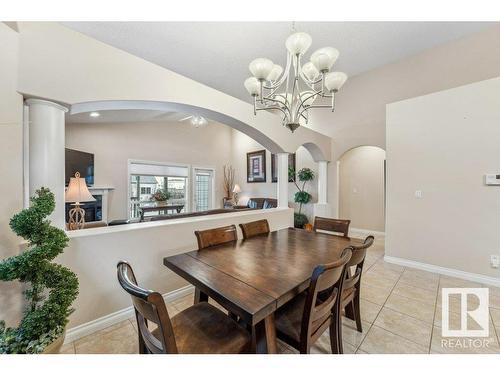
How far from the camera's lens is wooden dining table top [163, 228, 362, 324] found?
105cm

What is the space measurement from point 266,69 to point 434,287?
3157 mm

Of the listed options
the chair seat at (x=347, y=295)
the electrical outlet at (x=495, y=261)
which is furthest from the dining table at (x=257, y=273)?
the electrical outlet at (x=495, y=261)

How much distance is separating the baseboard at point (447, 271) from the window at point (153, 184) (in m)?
5.69

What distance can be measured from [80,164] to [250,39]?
4.38m

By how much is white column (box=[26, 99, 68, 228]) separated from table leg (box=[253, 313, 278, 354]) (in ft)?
5.78

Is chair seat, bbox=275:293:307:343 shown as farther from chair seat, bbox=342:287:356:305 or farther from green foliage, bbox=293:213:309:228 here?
green foliage, bbox=293:213:309:228

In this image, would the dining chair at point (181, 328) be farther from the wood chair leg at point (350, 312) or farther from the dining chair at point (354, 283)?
the wood chair leg at point (350, 312)

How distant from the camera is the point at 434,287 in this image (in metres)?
2.58

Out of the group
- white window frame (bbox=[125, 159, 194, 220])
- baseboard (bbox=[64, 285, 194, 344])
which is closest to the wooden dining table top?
baseboard (bbox=[64, 285, 194, 344])

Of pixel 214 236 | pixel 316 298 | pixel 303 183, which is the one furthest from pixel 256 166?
pixel 316 298

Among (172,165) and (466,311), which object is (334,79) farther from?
(172,165)

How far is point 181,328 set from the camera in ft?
3.96

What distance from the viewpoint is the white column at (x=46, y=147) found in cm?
157
